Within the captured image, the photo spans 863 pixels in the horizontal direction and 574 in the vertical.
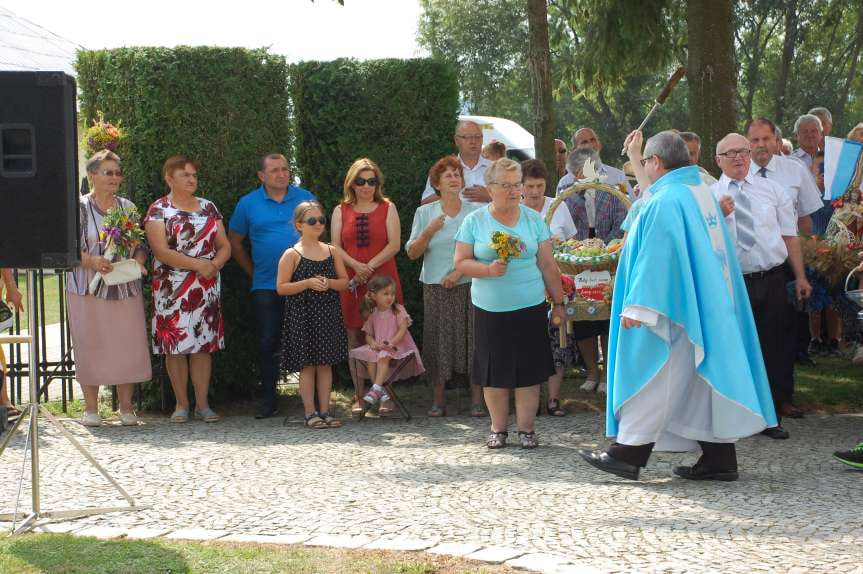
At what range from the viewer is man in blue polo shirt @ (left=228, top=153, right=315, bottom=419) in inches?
384

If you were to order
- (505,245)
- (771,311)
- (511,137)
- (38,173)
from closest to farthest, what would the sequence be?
(38,173), (505,245), (771,311), (511,137)

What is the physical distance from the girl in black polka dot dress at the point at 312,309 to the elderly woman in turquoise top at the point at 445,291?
29.6 inches

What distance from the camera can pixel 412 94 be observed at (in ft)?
34.5

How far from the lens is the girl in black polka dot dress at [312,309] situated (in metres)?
9.17

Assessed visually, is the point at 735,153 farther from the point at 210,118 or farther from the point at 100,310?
the point at 100,310

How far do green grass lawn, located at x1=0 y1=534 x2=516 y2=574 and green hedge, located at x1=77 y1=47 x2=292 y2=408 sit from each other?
4624mm

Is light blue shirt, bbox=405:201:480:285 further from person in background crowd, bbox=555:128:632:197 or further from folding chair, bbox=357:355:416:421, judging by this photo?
person in background crowd, bbox=555:128:632:197

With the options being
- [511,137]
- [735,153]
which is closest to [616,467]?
[735,153]

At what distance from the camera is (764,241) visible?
8.38 metres

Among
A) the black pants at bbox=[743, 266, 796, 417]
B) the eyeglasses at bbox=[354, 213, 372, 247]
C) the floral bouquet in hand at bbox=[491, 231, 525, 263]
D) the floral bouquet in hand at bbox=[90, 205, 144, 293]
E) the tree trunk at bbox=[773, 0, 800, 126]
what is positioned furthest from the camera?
the tree trunk at bbox=[773, 0, 800, 126]

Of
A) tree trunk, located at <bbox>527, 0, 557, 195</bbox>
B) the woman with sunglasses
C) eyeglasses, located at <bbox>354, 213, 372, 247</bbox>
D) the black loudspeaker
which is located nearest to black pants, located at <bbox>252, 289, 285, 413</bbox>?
the woman with sunglasses

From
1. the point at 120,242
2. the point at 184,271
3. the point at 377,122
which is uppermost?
the point at 377,122

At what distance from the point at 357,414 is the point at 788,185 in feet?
12.6

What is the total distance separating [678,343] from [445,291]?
3077 millimetres
